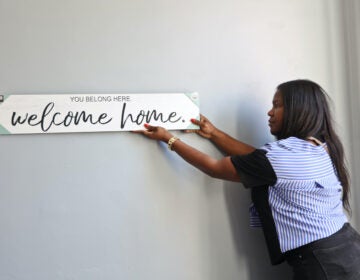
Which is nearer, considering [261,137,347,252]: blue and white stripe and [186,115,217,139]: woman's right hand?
[261,137,347,252]: blue and white stripe

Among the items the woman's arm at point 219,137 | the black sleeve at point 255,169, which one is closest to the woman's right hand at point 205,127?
the woman's arm at point 219,137

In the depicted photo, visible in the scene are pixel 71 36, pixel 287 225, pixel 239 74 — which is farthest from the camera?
pixel 239 74

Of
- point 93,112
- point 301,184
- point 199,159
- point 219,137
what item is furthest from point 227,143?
point 93,112

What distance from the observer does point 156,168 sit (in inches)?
38.5

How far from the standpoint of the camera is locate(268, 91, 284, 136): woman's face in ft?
3.14

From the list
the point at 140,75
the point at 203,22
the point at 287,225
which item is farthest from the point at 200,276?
the point at 203,22

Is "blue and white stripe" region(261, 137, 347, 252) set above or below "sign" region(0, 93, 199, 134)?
below

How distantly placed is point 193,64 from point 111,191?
0.46 metres

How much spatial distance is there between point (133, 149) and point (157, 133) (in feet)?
0.28

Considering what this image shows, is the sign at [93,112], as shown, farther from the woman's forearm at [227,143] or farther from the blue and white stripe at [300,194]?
the blue and white stripe at [300,194]

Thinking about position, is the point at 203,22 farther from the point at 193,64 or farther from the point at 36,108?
the point at 36,108

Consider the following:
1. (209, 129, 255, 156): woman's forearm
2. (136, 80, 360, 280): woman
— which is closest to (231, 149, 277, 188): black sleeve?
(136, 80, 360, 280): woman

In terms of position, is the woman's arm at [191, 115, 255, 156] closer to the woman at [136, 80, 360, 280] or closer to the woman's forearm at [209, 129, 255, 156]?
the woman's forearm at [209, 129, 255, 156]

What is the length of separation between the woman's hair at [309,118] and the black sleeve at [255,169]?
5.8 inches
